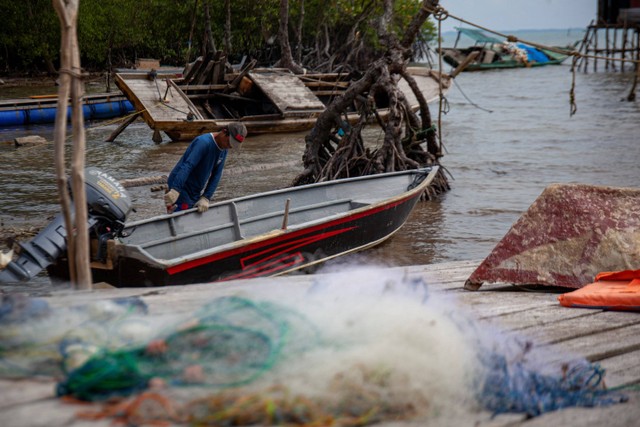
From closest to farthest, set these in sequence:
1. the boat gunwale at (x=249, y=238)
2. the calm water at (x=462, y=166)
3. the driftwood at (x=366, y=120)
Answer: the boat gunwale at (x=249, y=238) < the calm water at (x=462, y=166) < the driftwood at (x=366, y=120)

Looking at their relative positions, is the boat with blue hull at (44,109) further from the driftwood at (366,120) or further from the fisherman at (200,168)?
the fisherman at (200,168)

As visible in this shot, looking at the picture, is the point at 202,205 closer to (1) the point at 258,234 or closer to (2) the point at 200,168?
(2) the point at 200,168

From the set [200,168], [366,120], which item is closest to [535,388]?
[200,168]

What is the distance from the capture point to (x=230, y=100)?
66.8ft

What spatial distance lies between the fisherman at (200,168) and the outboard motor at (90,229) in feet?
4.22

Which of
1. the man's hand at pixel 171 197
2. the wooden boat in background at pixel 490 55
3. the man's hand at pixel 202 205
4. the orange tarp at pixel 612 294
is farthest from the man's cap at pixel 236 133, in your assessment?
the wooden boat in background at pixel 490 55

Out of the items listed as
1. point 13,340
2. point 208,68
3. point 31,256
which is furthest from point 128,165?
point 13,340

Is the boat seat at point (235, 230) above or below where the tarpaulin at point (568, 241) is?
below

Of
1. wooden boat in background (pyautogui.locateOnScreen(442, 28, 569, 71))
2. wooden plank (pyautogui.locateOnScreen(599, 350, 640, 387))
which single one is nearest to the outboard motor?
wooden plank (pyautogui.locateOnScreen(599, 350, 640, 387))

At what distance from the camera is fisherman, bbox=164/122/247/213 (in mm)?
7754

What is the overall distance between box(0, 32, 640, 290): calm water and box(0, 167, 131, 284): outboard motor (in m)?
3.75

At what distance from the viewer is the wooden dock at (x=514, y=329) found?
2359 mm

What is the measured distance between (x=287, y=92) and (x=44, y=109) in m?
7.31

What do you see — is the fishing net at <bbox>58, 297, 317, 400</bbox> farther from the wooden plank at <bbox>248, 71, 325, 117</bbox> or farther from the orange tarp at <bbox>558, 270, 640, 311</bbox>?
the wooden plank at <bbox>248, 71, 325, 117</bbox>
